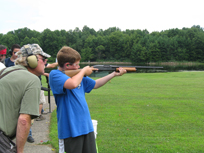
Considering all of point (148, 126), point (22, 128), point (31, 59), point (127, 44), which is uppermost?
point (127, 44)

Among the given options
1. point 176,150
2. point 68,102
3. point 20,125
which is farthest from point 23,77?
point 176,150

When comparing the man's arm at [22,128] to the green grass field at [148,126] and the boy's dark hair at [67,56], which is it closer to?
the boy's dark hair at [67,56]

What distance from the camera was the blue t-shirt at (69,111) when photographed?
2.90 metres

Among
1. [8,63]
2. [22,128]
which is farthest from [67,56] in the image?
[8,63]

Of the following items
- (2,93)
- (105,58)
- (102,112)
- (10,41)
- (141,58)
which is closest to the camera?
(2,93)

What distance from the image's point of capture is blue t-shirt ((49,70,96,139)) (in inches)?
114

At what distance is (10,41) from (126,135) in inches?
5088

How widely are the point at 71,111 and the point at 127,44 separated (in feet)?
432

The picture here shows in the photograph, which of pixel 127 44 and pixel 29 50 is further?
pixel 127 44

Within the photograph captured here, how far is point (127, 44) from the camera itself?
132 meters

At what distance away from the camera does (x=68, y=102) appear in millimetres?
2947

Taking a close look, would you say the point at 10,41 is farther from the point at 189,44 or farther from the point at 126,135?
the point at 126,135

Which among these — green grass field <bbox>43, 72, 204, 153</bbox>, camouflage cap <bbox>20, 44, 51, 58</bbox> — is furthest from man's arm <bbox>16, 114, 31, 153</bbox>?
green grass field <bbox>43, 72, 204, 153</bbox>

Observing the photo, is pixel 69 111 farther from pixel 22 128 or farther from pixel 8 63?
pixel 8 63
